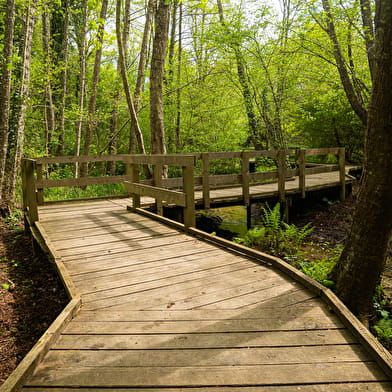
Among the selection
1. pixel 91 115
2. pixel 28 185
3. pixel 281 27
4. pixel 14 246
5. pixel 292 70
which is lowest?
pixel 14 246

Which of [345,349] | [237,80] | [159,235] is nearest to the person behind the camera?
[345,349]

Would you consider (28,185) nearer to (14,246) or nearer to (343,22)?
(14,246)

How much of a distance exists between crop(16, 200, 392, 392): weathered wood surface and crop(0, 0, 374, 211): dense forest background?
18.5 feet

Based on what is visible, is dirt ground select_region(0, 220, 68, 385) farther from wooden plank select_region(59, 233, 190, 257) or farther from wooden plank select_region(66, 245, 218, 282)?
wooden plank select_region(66, 245, 218, 282)

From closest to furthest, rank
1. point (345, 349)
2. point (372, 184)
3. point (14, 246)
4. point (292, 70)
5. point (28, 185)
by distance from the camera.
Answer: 1. point (345, 349)
2. point (372, 184)
3. point (28, 185)
4. point (14, 246)
5. point (292, 70)

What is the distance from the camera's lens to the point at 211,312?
9.74ft

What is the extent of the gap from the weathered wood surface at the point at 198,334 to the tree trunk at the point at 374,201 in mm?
683

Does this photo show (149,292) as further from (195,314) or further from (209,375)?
(209,375)

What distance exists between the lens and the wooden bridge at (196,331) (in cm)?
213

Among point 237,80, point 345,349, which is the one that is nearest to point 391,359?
point 345,349

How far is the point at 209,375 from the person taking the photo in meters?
2.16

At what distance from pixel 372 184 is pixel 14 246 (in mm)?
6514

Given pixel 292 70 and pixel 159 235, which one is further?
pixel 292 70

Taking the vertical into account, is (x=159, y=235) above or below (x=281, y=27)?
below
